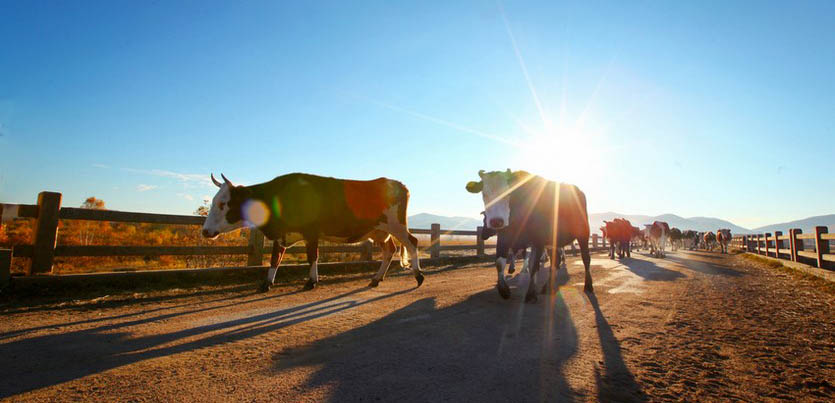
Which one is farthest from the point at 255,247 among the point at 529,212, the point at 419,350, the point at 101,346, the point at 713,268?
the point at 713,268

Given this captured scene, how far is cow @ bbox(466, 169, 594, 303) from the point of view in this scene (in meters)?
5.49

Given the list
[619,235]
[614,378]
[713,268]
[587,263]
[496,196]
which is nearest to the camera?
[614,378]

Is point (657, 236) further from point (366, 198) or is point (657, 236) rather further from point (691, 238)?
point (691, 238)

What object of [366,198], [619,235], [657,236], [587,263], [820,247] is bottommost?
[587,263]

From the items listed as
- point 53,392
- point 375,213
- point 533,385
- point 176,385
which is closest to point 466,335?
point 533,385

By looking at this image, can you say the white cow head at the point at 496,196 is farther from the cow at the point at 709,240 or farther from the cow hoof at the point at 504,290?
the cow at the point at 709,240

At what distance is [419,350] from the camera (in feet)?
8.97

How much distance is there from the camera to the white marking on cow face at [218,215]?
593cm

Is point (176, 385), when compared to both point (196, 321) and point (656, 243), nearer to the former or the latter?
point (196, 321)

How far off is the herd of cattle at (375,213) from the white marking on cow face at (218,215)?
14mm

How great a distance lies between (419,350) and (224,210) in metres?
4.70

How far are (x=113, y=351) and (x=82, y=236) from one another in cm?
1243

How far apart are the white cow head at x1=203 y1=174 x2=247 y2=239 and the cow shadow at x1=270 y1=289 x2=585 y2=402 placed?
364cm

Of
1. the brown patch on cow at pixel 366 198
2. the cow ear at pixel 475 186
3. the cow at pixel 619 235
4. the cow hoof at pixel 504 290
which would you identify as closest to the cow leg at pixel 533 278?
the cow hoof at pixel 504 290
